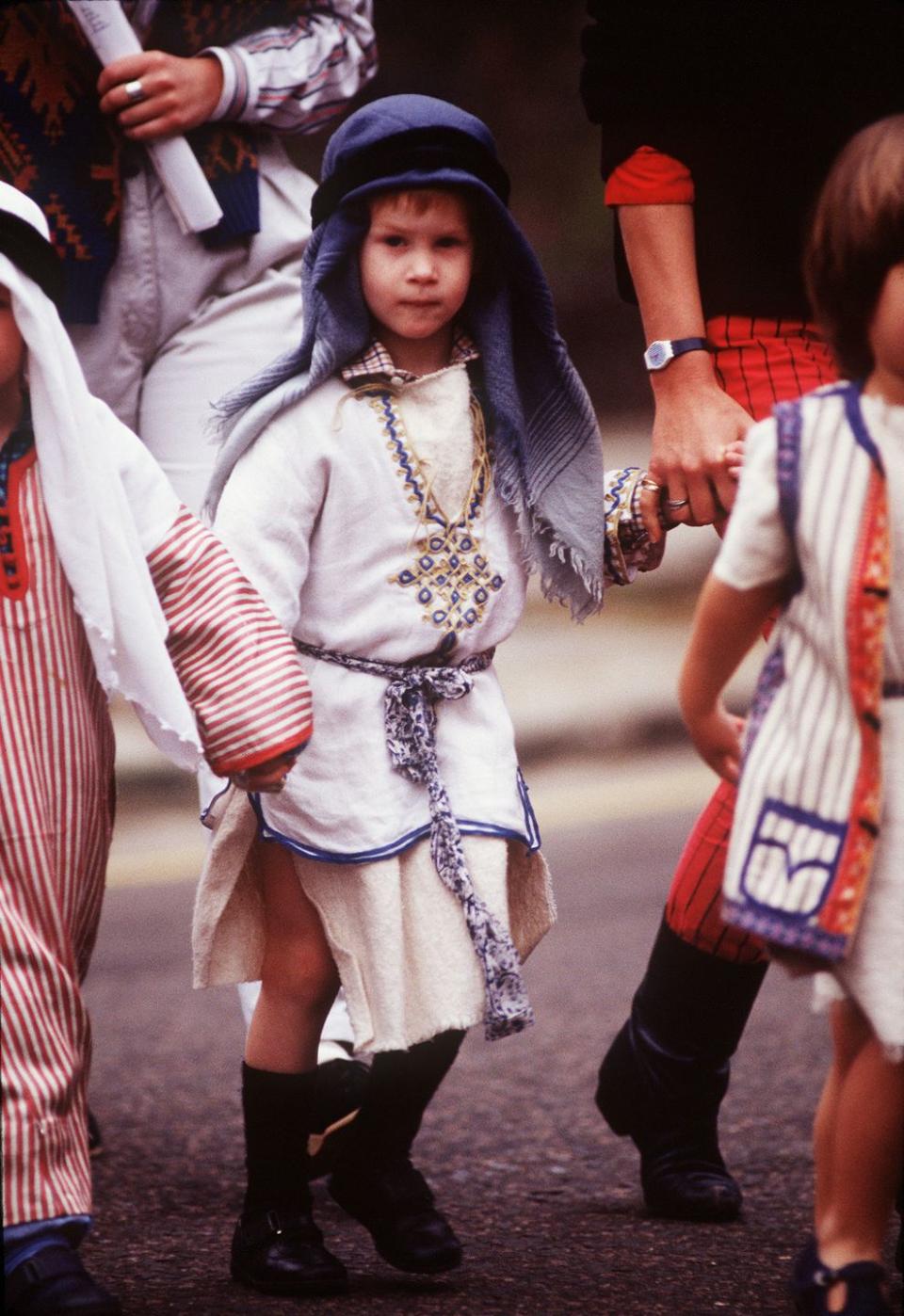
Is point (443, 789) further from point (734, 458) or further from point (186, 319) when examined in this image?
point (186, 319)

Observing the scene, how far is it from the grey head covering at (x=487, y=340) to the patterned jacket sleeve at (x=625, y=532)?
36 millimetres

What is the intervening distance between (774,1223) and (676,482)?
1.02 m

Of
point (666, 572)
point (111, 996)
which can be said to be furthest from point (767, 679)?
point (666, 572)

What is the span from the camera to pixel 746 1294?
8.82 ft

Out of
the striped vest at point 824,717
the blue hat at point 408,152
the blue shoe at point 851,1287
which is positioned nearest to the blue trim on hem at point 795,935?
the striped vest at point 824,717

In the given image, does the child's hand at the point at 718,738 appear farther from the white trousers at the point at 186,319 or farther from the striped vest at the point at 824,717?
the white trousers at the point at 186,319

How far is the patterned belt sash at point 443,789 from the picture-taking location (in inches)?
109

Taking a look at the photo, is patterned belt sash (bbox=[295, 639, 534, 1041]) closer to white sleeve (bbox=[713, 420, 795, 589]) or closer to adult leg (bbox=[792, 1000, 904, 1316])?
adult leg (bbox=[792, 1000, 904, 1316])

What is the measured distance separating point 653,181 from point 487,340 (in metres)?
0.32

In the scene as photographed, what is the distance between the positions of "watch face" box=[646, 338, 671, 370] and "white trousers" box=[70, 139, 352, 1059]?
67cm

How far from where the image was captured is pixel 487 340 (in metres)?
2.95

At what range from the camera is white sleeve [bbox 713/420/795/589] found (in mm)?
2211

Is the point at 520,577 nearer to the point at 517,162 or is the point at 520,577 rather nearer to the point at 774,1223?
the point at 774,1223

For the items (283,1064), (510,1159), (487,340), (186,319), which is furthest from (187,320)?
(510,1159)
